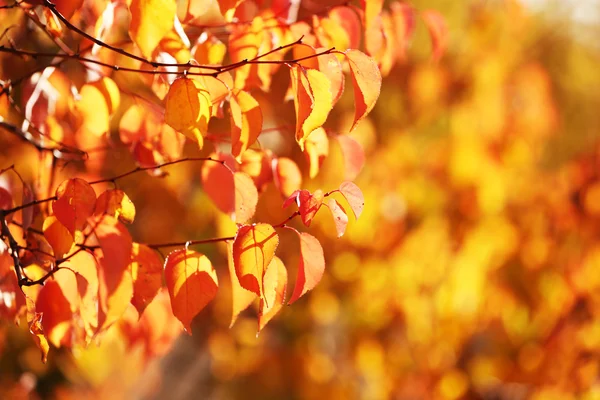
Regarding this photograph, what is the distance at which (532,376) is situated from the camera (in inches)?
165

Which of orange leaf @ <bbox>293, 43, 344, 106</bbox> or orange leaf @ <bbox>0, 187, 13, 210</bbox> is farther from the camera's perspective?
orange leaf @ <bbox>0, 187, 13, 210</bbox>

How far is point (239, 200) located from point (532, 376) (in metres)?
3.44

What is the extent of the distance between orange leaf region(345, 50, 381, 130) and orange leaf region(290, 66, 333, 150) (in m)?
0.04

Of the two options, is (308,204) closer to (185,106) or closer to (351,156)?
(185,106)

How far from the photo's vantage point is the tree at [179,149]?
1.02 m

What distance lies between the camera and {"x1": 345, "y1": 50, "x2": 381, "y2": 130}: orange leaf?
0.98 m

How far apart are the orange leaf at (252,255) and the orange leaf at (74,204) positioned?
9.4 inches


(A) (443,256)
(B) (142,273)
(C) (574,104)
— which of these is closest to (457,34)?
(A) (443,256)

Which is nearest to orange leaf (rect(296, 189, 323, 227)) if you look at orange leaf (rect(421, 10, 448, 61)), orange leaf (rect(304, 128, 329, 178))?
orange leaf (rect(304, 128, 329, 178))

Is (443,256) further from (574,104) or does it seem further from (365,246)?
(574,104)

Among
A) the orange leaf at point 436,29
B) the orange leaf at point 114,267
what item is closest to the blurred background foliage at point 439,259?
the orange leaf at point 436,29

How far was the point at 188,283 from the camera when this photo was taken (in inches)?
43.2

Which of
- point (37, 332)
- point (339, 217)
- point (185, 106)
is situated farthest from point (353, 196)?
point (37, 332)

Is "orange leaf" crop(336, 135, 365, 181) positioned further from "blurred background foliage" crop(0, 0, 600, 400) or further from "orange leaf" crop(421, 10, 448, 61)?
"blurred background foliage" crop(0, 0, 600, 400)
